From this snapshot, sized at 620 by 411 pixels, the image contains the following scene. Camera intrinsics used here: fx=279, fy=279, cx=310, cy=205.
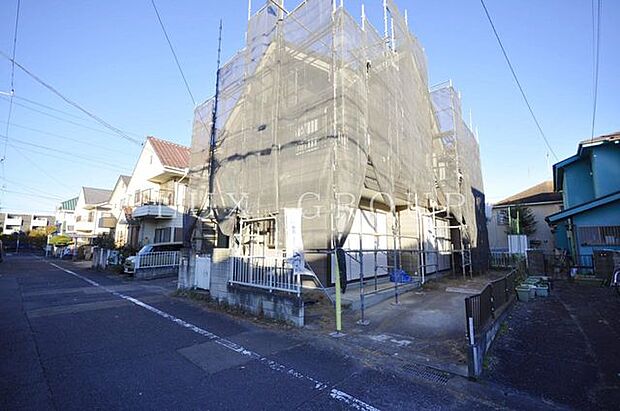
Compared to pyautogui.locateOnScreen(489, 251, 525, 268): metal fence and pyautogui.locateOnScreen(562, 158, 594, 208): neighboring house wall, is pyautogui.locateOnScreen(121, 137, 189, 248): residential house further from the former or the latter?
pyautogui.locateOnScreen(562, 158, 594, 208): neighboring house wall

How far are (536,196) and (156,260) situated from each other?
2827 cm

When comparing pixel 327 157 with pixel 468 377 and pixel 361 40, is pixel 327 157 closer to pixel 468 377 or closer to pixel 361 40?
pixel 361 40

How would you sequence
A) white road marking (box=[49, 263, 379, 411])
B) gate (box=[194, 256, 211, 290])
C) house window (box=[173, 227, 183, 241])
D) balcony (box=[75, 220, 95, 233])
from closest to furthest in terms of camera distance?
white road marking (box=[49, 263, 379, 411]) < gate (box=[194, 256, 211, 290]) < house window (box=[173, 227, 183, 241]) < balcony (box=[75, 220, 95, 233])

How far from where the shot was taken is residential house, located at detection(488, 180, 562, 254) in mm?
20688

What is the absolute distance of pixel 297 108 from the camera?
7348 mm

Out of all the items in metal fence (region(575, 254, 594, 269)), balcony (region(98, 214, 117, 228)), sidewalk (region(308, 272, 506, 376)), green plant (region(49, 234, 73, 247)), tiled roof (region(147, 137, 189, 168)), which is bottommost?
sidewalk (region(308, 272, 506, 376))

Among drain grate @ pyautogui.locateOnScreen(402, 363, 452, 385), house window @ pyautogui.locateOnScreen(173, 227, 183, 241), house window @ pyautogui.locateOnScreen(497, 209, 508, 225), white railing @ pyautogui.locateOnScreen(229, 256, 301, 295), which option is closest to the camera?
drain grate @ pyautogui.locateOnScreen(402, 363, 452, 385)

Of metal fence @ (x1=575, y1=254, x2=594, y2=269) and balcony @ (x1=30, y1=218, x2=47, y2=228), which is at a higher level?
balcony @ (x1=30, y1=218, x2=47, y2=228)

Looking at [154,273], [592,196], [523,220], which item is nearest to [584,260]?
[592,196]

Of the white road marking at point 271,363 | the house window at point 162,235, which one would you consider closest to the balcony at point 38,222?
the house window at point 162,235

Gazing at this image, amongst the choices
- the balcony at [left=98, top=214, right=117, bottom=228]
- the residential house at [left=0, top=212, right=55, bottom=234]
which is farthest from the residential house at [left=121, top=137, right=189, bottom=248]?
the residential house at [left=0, top=212, right=55, bottom=234]

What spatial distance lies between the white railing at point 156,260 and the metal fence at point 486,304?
14.0 metres

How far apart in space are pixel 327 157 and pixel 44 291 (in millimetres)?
10818

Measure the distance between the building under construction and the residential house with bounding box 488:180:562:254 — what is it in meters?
13.2
